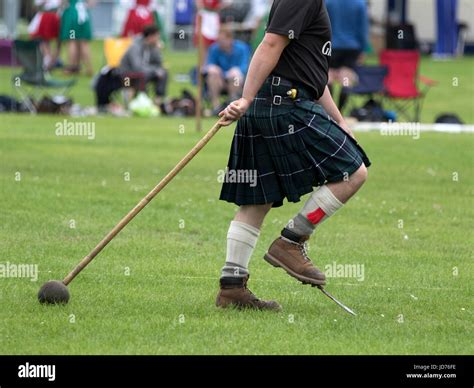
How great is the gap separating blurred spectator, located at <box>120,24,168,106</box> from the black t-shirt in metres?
13.8

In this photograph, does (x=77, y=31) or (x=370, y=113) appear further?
(x=77, y=31)

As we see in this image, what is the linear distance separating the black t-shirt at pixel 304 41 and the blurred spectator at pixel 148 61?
13775mm

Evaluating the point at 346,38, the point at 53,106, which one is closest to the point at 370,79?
the point at 346,38

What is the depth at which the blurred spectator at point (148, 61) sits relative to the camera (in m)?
20.3

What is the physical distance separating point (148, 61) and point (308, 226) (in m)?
14.5

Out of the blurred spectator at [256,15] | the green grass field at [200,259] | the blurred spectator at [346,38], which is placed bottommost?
the green grass field at [200,259]

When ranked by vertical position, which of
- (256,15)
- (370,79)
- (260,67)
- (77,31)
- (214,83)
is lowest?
(214,83)

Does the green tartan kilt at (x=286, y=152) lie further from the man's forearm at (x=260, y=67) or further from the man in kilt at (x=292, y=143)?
the man's forearm at (x=260, y=67)

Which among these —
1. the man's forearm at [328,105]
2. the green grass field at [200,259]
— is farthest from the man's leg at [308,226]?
the man's forearm at [328,105]

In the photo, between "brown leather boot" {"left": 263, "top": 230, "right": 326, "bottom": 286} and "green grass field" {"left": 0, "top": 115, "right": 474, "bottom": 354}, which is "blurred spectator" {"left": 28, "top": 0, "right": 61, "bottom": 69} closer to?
Answer: "green grass field" {"left": 0, "top": 115, "right": 474, "bottom": 354}

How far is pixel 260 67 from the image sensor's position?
6.34m

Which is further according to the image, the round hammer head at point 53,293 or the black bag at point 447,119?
the black bag at point 447,119

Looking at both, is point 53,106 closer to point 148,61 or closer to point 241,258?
point 148,61
